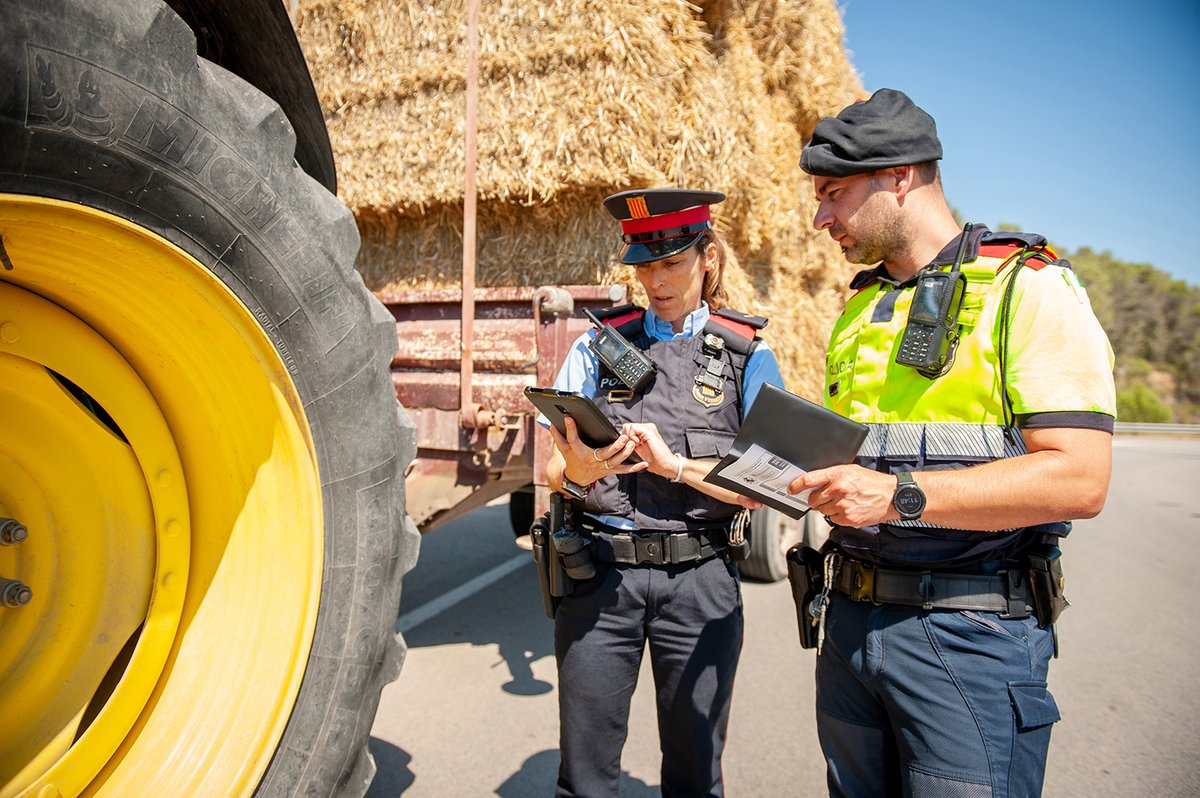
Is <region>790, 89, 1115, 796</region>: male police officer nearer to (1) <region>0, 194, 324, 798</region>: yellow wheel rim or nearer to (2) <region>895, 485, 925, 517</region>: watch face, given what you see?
(2) <region>895, 485, 925, 517</region>: watch face

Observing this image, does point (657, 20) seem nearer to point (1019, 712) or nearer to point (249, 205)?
point (249, 205)

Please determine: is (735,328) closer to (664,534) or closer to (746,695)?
(664,534)

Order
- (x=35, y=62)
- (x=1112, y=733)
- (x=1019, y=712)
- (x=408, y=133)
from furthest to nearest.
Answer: (x=408, y=133) → (x=1112, y=733) → (x=1019, y=712) → (x=35, y=62)

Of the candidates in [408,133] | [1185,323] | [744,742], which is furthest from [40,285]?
[1185,323]

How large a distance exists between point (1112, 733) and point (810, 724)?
1.36 meters

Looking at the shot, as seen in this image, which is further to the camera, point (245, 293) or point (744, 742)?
point (744, 742)

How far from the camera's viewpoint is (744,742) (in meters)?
3.24

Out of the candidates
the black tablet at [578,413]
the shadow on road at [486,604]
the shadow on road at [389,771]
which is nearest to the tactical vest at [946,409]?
the black tablet at [578,413]

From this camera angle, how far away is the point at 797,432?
5.01 ft

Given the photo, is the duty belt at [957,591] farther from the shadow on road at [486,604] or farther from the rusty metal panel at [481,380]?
the shadow on road at [486,604]

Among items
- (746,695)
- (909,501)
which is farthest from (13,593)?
(746,695)

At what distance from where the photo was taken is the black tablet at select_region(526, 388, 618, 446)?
74.2 inches

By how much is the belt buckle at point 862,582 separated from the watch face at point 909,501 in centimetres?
28

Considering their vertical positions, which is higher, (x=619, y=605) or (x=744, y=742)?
(x=619, y=605)
